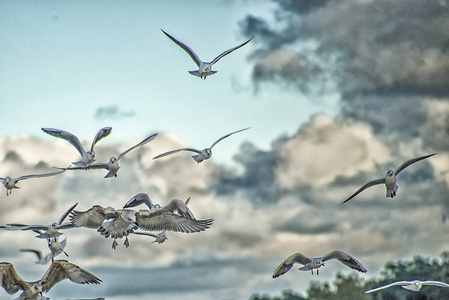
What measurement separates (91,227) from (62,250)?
2916mm

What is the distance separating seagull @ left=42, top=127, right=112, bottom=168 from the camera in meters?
30.1

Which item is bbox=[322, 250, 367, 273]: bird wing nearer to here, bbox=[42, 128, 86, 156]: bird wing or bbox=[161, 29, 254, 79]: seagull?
bbox=[161, 29, 254, 79]: seagull

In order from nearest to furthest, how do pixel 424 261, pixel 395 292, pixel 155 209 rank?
1. pixel 155 209
2. pixel 395 292
3. pixel 424 261

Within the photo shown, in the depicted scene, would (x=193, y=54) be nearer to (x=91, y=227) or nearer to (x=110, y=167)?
(x=110, y=167)

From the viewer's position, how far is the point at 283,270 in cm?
2698

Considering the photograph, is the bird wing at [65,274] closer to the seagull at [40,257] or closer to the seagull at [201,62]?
the seagull at [201,62]

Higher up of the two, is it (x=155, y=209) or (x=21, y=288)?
(x=155, y=209)

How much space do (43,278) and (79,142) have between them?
690 cm

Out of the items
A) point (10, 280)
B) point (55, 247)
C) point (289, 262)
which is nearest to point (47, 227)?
point (55, 247)

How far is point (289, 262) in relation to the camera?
88.9ft

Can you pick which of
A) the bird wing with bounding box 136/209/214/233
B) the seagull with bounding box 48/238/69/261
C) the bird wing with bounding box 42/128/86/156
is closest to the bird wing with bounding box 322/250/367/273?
the bird wing with bounding box 136/209/214/233

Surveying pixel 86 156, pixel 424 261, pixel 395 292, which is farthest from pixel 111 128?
pixel 424 261

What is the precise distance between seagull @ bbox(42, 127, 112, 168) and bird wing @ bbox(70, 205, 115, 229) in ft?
12.9

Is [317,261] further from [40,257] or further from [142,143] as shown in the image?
[40,257]
